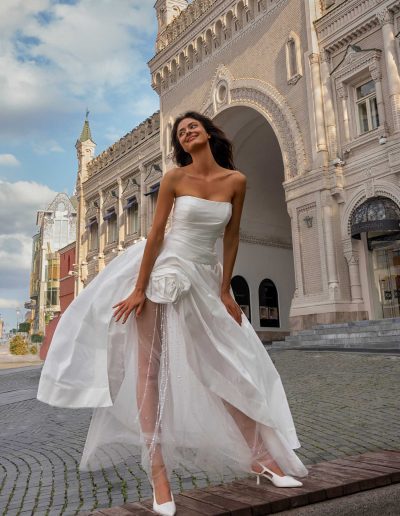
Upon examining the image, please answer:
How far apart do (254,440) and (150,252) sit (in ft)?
3.80

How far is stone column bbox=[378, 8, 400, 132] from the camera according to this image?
15336mm

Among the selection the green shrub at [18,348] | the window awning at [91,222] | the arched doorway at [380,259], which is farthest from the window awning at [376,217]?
the green shrub at [18,348]

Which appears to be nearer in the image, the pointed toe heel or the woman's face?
the pointed toe heel

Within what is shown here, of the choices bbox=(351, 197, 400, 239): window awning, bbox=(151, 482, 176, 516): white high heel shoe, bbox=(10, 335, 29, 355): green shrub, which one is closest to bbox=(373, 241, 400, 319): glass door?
bbox=(351, 197, 400, 239): window awning

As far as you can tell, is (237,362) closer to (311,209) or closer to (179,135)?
(179,135)

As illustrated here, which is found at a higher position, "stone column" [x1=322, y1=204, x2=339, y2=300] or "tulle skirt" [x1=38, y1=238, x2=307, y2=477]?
"stone column" [x1=322, y1=204, x2=339, y2=300]

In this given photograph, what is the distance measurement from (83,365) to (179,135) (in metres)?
1.44

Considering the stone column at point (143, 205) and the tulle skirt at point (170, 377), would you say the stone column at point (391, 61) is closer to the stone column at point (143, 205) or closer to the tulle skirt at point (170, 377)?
the tulle skirt at point (170, 377)

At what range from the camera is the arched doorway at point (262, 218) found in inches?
930

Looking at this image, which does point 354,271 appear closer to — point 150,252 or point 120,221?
point 150,252

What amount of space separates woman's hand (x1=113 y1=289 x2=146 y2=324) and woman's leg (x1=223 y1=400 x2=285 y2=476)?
0.71 metres

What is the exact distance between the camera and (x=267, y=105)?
19.8 m

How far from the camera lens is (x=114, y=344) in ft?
8.65

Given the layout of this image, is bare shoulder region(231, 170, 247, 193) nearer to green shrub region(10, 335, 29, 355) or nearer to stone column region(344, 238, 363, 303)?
stone column region(344, 238, 363, 303)
